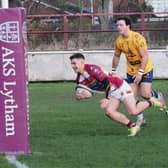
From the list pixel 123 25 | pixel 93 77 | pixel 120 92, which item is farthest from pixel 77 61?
pixel 123 25

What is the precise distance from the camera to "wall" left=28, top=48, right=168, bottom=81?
2144 cm

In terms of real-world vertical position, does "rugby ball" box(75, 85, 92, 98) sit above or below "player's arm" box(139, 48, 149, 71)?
below

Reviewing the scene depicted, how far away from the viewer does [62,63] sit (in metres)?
21.6

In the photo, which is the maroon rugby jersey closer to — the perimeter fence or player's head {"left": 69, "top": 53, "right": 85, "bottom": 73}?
player's head {"left": 69, "top": 53, "right": 85, "bottom": 73}

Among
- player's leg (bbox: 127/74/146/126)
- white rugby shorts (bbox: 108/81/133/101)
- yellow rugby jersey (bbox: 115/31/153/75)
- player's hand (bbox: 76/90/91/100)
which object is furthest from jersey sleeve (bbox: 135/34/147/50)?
player's hand (bbox: 76/90/91/100)

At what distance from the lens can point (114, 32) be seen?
23.0 meters

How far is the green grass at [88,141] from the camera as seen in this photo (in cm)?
850

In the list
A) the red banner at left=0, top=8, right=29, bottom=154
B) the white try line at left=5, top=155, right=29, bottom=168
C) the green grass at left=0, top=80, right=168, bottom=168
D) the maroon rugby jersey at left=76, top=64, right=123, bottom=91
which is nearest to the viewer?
the white try line at left=5, top=155, right=29, bottom=168

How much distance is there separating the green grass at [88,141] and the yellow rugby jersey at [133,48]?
3.10 ft

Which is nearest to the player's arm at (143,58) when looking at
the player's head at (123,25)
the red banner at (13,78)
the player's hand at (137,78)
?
the player's hand at (137,78)

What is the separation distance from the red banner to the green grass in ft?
1.15

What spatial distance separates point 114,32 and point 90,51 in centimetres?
176

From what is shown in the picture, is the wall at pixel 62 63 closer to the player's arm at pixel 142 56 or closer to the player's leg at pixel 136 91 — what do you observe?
the player's leg at pixel 136 91

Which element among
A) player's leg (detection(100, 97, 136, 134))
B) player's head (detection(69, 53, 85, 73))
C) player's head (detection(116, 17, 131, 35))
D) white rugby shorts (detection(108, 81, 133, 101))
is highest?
player's head (detection(116, 17, 131, 35))
